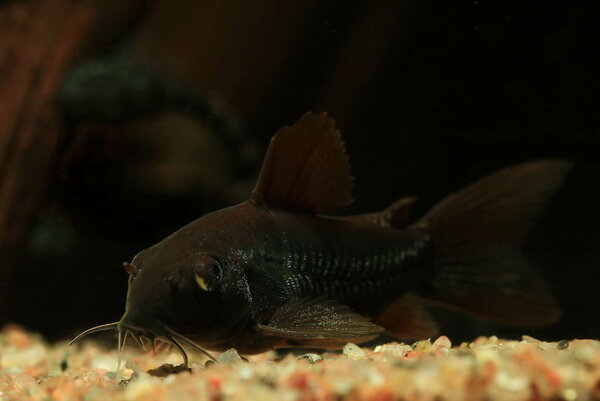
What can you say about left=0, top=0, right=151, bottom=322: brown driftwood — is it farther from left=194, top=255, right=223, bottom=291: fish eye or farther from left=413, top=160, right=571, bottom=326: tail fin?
left=413, top=160, right=571, bottom=326: tail fin

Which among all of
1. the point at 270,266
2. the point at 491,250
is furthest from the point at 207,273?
the point at 491,250

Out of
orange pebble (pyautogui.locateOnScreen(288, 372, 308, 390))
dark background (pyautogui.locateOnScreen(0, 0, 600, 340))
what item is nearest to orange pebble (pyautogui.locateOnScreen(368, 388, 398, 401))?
orange pebble (pyautogui.locateOnScreen(288, 372, 308, 390))

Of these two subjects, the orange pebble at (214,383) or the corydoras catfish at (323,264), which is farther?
the corydoras catfish at (323,264)

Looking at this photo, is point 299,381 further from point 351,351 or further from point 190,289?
point 351,351

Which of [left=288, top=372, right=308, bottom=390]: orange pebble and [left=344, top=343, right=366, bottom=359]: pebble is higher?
[left=288, top=372, right=308, bottom=390]: orange pebble

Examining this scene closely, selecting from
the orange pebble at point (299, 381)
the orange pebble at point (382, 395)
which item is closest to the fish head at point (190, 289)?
the orange pebble at point (299, 381)

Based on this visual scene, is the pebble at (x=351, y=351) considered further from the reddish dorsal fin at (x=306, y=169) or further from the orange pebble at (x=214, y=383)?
the orange pebble at (x=214, y=383)

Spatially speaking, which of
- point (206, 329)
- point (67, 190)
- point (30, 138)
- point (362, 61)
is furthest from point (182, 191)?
point (206, 329)
